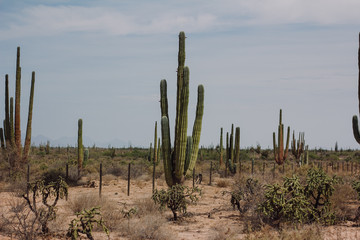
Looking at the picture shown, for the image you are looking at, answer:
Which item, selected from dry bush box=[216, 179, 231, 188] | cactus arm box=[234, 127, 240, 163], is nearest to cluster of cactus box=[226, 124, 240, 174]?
cactus arm box=[234, 127, 240, 163]

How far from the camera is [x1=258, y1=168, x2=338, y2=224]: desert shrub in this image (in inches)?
486

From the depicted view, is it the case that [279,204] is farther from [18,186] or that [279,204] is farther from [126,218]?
[18,186]

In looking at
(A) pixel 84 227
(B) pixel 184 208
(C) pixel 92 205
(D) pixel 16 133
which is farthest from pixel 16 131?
(A) pixel 84 227

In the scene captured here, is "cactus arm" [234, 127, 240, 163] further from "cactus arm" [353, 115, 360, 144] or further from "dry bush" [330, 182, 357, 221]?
"dry bush" [330, 182, 357, 221]

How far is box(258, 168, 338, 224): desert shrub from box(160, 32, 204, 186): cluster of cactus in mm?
3565

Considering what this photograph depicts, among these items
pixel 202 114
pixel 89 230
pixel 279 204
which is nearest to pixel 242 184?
pixel 202 114

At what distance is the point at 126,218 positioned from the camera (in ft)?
44.6

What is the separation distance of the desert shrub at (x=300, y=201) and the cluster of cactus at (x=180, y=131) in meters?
3.56

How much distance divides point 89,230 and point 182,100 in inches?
273

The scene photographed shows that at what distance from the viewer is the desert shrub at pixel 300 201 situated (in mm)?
12352

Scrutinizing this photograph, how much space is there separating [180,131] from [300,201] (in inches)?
190

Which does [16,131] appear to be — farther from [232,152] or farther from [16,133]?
[232,152]

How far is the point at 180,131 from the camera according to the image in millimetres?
15328

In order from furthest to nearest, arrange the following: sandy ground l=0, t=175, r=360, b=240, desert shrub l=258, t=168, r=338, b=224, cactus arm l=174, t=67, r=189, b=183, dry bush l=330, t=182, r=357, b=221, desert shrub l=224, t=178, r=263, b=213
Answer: cactus arm l=174, t=67, r=189, b=183 < desert shrub l=224, t=178, r=263, b=213 < dry bush l=330, t=182, r=357, b=221 < desert shrub l=258, t=168, r=338, b=224 < sandy ground l=0, t=175, r=360, b=240
